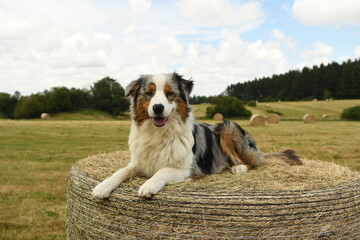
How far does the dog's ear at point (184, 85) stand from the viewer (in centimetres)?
394

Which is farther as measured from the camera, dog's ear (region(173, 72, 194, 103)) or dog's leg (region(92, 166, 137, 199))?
dog's ear (region(173, 72, 194, 103))

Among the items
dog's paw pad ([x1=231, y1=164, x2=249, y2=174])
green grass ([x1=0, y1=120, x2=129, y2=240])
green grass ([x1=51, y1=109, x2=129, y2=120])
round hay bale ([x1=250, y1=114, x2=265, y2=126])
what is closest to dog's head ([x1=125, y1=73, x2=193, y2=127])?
dog's paw pad ([x1=231, y1=164, x2=249, y2=174])

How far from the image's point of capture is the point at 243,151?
4.74 meters

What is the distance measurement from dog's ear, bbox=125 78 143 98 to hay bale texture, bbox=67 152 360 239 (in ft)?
3.26

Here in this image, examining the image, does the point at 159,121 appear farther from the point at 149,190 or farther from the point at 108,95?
the point at 108,95

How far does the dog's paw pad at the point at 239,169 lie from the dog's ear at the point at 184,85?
3.51ft

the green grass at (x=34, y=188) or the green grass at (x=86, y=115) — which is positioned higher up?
the green grass at (x=86, y=115)

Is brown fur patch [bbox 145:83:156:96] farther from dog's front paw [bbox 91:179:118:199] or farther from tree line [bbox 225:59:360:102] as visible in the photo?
tree line [bbox 225:59:360:102]

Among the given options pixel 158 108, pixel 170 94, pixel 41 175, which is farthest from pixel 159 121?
pixel 41 175

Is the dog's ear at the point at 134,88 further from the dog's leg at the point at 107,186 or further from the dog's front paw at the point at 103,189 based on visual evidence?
the dog's front paw at the point at 103,189

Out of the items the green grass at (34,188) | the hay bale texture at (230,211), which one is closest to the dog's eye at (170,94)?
the hay bale texture at (230,211)

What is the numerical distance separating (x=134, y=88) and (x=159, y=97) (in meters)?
0.45

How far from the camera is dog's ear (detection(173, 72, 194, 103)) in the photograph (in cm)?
394

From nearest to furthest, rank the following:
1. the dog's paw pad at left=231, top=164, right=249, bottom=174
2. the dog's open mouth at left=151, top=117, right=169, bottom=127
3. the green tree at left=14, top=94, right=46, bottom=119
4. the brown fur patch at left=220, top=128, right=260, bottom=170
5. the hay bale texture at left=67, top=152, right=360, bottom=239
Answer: the hay bale texture at left=67, top=152, right=360, bottom=239
the dog's open mouth at left=151, top=117, right=169, bottom=127
the dog's paw pad at left=231, top=164, right=249, bottom=174
the brown fur patch at left=220, top=128, right=260, bottom=170
the green tree at left=14, top=94, right=46, bottom=119
